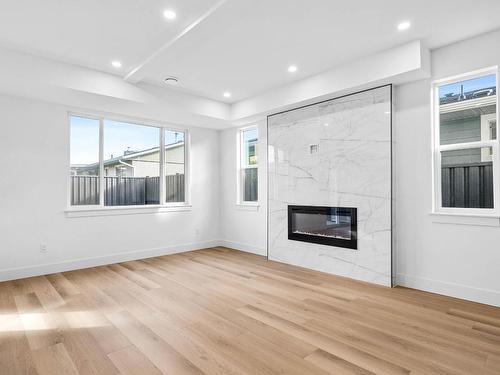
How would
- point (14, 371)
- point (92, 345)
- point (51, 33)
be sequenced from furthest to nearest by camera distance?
point (51, 33) → point (92, 345) → point (14, 371)

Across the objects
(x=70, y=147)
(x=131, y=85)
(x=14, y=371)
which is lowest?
(x=14, y=371)

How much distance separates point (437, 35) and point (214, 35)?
7.91 ft

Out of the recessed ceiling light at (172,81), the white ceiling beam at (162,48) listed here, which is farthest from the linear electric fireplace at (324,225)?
the white ceiling beam at (162,48)

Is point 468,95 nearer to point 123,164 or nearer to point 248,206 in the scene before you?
point 248,206

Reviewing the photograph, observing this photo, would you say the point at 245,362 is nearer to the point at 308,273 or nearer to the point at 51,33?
the point at 308,273

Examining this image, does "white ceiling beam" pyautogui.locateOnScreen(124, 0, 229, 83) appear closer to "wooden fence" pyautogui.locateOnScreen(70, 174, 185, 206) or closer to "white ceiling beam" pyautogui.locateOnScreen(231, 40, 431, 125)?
"wooden fence" pyautogui.locateOnScreen(70, 174, 185, 206)

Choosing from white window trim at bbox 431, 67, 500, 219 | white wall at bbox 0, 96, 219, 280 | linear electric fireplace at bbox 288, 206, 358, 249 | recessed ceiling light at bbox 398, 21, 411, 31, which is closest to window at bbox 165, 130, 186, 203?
white wall at bbox 0, 96, 219, 280

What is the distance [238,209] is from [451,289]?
3.87m

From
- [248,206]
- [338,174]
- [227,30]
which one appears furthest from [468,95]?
[248,206]

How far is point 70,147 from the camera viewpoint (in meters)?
4.78

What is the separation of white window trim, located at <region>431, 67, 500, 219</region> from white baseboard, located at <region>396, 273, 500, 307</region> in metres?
0.73

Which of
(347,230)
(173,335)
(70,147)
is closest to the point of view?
(173,335)

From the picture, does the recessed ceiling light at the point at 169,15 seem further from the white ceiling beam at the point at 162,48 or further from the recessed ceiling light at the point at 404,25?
the recessed ceiling light at the point at 404,25

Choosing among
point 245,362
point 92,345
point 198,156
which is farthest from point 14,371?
point 198,156
